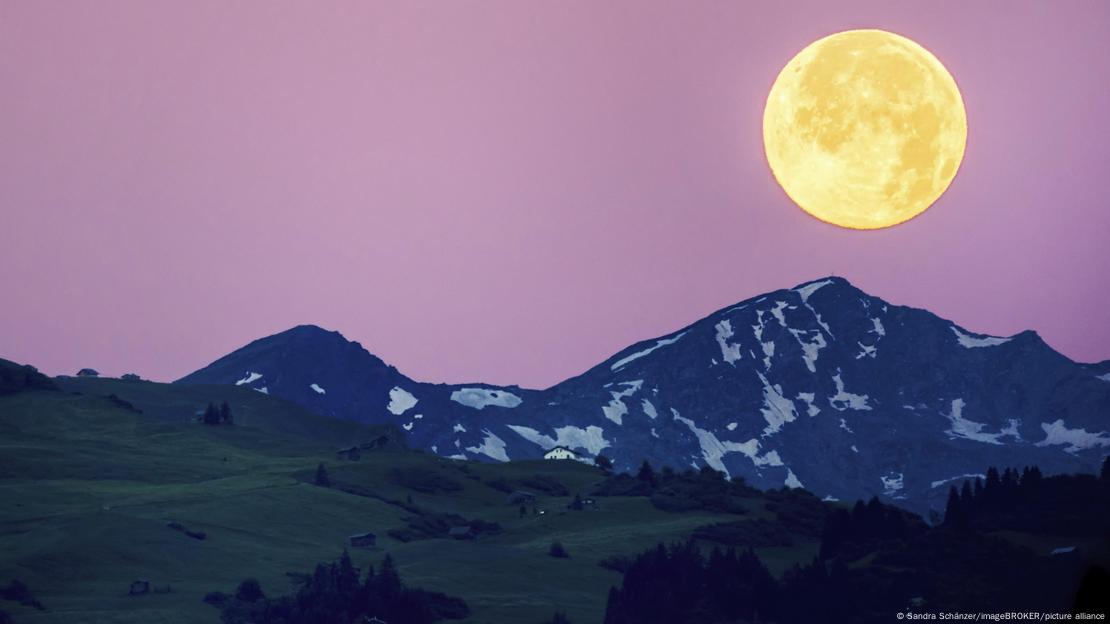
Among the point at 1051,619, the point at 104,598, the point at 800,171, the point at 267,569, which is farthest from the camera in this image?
the point at 267,569

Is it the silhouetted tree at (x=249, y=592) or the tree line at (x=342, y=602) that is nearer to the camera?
the tree line at (x=342, y=602)

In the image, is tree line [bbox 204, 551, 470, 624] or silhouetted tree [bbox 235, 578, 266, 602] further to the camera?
silhouetted tree [bbox 235, 578, 266, 602]

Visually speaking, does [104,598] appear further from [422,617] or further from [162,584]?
[422,617]

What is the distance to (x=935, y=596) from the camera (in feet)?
593

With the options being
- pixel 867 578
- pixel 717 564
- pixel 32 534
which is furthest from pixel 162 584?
pixel 867 578

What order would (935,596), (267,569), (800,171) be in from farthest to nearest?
(267,569), (935,596), (800,171)

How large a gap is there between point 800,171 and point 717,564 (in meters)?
99.0

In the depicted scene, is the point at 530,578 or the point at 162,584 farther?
the point at 530,578

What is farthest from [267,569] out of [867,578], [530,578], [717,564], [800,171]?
[800,171]

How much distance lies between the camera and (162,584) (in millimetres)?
178750

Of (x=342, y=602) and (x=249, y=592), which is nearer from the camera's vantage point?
(x=342, y=602)

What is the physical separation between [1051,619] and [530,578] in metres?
61.8

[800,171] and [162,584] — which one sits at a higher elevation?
[800,171]

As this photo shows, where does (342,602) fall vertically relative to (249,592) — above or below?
below
